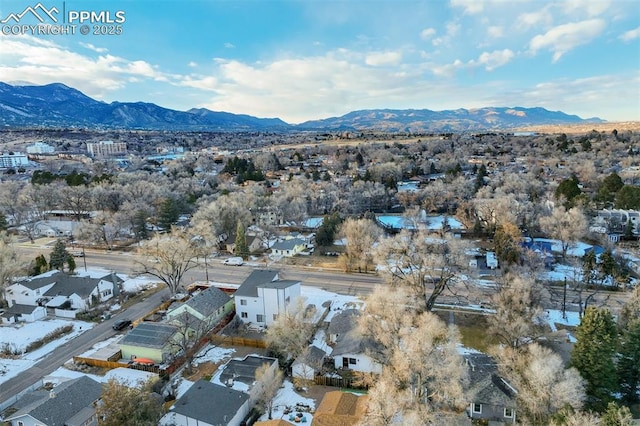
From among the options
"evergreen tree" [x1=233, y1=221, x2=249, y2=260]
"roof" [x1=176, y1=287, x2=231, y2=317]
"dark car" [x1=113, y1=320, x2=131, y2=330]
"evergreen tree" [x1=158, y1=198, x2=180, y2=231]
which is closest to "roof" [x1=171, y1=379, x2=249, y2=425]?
"roof" [x1=176, y1=287, x2=231, y2=317]

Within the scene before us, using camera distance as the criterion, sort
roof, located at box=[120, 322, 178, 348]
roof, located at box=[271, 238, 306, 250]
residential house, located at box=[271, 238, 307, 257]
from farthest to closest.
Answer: roof, located at box=[271, 238, 306, 250], residential house, located at box=[271, 238, 307, 257], roof, located at box=[120, 322, 178, 348]

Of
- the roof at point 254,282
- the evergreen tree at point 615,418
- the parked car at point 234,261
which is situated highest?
the evergreen tree at point 615,418

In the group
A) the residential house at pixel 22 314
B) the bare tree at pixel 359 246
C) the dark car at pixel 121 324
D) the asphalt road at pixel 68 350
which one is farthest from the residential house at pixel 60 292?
the bare tree at pixel 359 246

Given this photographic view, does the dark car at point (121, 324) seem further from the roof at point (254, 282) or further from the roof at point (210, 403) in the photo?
the roof at point (210, 403)

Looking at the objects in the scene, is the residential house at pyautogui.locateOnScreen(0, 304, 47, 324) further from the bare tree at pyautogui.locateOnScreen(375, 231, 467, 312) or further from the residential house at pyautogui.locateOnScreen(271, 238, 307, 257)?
the bare tree at pyautogui.locateOnScreen(375, 231, 467, 312)

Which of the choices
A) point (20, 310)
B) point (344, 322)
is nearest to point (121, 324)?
point (20, 310)

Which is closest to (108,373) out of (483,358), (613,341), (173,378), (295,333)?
(173,378)

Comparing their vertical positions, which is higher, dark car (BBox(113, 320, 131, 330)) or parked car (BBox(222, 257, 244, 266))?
parked car (BBox(222, 257, 244, 266))
